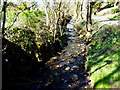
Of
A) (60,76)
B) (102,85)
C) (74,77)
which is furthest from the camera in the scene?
(60,76)

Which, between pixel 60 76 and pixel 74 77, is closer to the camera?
pixel 74 77

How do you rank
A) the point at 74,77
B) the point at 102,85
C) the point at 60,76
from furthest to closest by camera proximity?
1. the point at 60,76
2. the point at 74,77
3. the point at 102,85

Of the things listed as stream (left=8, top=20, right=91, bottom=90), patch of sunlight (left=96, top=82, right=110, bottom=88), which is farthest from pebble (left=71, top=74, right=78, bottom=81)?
patch of sunlight (left=96, top=82, right=110, bottom=88)

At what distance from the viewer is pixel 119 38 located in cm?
788

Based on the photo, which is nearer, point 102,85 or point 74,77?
point 102,85

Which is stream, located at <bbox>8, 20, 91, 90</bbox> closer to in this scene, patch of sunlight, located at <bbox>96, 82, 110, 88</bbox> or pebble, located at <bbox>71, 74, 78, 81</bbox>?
pebble, located at <bbox>71, 74, 78, 81</bbox>

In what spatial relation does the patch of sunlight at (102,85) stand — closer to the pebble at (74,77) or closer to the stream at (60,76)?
the stream at (60,76)

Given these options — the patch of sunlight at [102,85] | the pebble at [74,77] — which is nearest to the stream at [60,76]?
the pebble at [74,77]

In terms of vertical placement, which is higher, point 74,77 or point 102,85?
point 102,85

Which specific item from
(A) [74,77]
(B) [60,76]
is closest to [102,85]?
(A) [74,77]

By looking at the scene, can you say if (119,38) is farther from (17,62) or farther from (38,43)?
(17,62)

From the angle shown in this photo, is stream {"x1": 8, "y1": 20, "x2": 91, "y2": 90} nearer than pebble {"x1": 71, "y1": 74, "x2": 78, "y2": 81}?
Yes

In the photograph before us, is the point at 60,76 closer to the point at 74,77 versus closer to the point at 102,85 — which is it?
the point at 74,77

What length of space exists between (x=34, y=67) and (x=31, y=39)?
2336 mm
